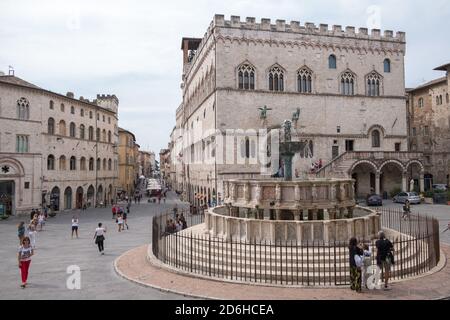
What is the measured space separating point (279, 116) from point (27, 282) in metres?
28.8

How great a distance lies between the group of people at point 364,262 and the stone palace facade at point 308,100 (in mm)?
23717

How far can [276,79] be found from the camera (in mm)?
36594

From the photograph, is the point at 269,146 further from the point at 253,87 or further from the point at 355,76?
the point at 355,76

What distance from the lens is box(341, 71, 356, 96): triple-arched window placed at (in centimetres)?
3853

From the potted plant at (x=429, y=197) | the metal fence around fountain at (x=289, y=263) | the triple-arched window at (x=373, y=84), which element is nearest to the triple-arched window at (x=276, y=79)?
the triple-arched window at (x=373, y=84)

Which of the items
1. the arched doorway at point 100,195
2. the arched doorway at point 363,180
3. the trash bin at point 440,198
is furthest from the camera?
the arched doorway at point 100,195

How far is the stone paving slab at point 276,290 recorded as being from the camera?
9141 mm

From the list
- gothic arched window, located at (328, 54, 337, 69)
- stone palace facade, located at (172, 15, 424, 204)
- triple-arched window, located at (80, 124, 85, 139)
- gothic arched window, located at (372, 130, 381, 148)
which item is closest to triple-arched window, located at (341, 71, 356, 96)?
stone palace facade, located at (172, 15, 424, 204)

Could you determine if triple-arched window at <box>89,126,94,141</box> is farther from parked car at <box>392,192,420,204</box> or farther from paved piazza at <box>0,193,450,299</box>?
parked car at <box>392,192,420,204</box>

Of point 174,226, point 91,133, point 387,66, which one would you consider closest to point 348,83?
point 387,66

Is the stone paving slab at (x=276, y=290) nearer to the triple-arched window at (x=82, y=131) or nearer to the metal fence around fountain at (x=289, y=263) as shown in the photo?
the metal fence around fountain at (x=289, y=263)

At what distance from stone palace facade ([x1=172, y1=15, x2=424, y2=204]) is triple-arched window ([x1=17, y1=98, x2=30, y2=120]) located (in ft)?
55.8

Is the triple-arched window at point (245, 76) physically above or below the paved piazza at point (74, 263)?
above

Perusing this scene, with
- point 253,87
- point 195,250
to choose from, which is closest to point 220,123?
point 253,87
